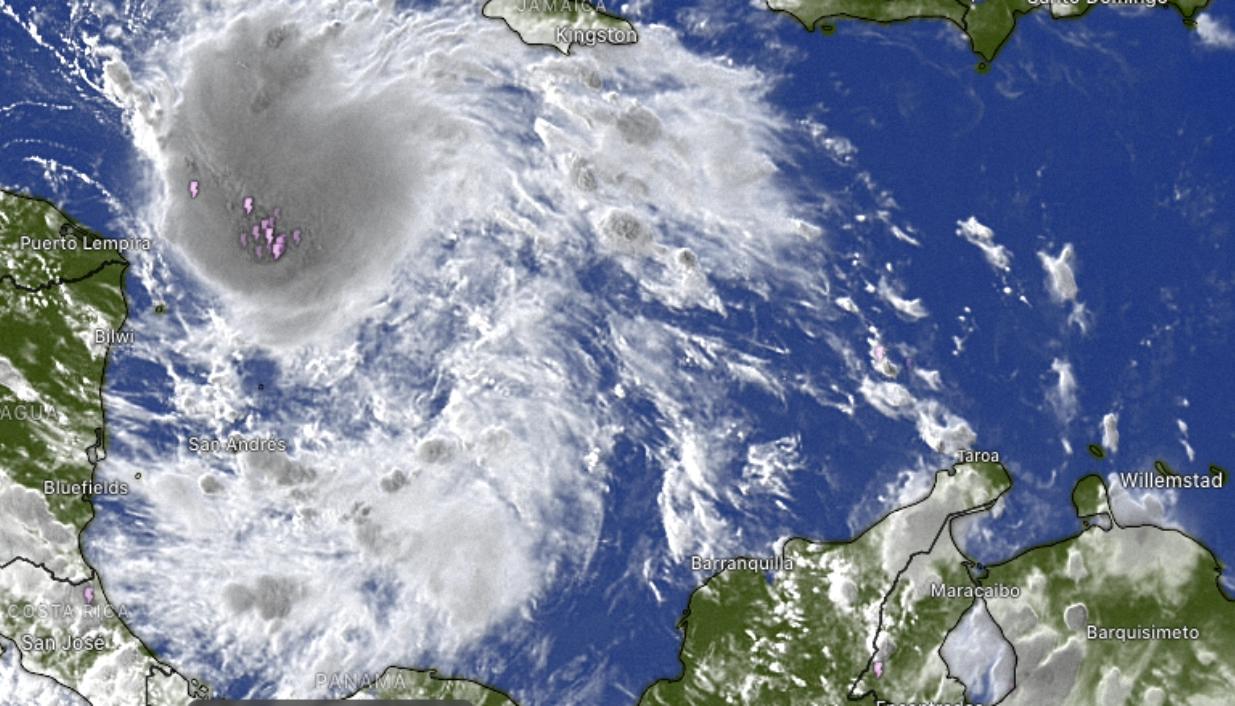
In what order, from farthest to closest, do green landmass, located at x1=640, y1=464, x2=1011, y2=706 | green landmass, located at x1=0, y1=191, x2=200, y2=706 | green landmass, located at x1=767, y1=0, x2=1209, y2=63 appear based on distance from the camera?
green landmass, located at x1=0, y1=191, x2=200, y2=706
green landmass, located at x1=767, y1=0, x2=1209, y2=63
green landmass, located at x1=640, y1=464, x2=1011, y2=706

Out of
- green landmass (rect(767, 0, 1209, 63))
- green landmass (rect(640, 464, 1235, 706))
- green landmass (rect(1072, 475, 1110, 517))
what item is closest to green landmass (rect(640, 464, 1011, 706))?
green landmass (rect(640, 464, 1235, 706))

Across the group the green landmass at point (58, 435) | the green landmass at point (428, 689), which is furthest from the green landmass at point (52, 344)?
the green landmass at point (428, 689)

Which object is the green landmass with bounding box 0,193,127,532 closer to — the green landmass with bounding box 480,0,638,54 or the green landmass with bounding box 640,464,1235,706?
the green landmass with bounding box 480,0,638,54

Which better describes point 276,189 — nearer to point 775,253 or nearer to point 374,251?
point 374,251

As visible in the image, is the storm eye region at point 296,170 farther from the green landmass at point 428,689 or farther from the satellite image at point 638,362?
the green landmass at point 428,689

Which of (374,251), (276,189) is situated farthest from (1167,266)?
(276,189)

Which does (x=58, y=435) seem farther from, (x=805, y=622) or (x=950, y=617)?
(x=950, y=617)
